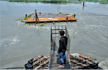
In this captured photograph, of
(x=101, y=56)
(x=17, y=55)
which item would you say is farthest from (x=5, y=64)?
(x=101, y=56)

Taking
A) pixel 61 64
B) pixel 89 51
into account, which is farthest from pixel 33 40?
pixel 61 64

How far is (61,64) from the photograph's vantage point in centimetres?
523

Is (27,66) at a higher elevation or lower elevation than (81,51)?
higher

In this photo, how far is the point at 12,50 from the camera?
9.98 metres

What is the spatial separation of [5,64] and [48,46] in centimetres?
462

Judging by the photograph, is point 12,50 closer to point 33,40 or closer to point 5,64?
point 5,64

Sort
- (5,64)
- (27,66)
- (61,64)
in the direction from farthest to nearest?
(5,64), (27,66), (61,64)

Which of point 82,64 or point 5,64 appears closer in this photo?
point 82,64

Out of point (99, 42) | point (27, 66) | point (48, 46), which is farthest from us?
point (99, 42)

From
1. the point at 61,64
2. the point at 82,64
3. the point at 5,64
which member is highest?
the point at 61,64

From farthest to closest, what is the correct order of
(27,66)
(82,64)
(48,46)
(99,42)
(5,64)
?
(99,42) < (48,46) < (5,64) < (82,64) < (27,66)

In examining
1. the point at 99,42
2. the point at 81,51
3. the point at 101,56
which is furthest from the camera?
the point at 99,42

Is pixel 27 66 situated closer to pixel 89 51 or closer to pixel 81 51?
pixel 81 51

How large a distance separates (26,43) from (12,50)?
76.5 inches
